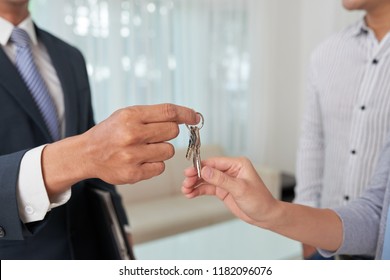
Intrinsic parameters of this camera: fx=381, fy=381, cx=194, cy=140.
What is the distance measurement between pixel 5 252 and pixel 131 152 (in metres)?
0.46

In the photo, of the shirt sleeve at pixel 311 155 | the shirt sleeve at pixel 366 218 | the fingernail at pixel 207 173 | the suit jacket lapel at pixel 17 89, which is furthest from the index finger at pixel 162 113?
the shirt sleeve at pixel 311 155

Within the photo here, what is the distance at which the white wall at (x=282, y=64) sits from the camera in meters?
3.74

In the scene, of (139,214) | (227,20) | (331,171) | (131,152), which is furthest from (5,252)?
(227,20)

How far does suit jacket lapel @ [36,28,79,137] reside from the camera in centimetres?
99

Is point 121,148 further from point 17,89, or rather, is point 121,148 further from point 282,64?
point 282,64

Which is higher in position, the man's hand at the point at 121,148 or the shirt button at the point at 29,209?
the man's hand at the point at 121,148

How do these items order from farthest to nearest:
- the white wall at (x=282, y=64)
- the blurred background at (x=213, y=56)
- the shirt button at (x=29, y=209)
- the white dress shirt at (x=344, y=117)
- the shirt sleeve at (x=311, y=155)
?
the white wall at (x=282, y=64) → the blurred background at (x=213, y=56) → the shirt sleeve at (x=311, y=155) → the white dress shirt at (x=344, y=117) → the shirt button at (x=29, y=209)

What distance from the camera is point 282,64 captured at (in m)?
4.03

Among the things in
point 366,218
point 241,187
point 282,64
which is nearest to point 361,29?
point 366,218

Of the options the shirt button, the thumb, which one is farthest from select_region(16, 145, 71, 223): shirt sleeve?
the thumb

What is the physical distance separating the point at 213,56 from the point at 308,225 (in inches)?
114

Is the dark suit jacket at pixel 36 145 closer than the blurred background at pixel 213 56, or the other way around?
the dark suit jacket at pixel 36 145

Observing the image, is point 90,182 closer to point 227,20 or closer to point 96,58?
point 96,58

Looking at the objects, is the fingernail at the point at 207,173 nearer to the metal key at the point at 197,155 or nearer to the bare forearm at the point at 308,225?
the metal key at the point at 197,155
